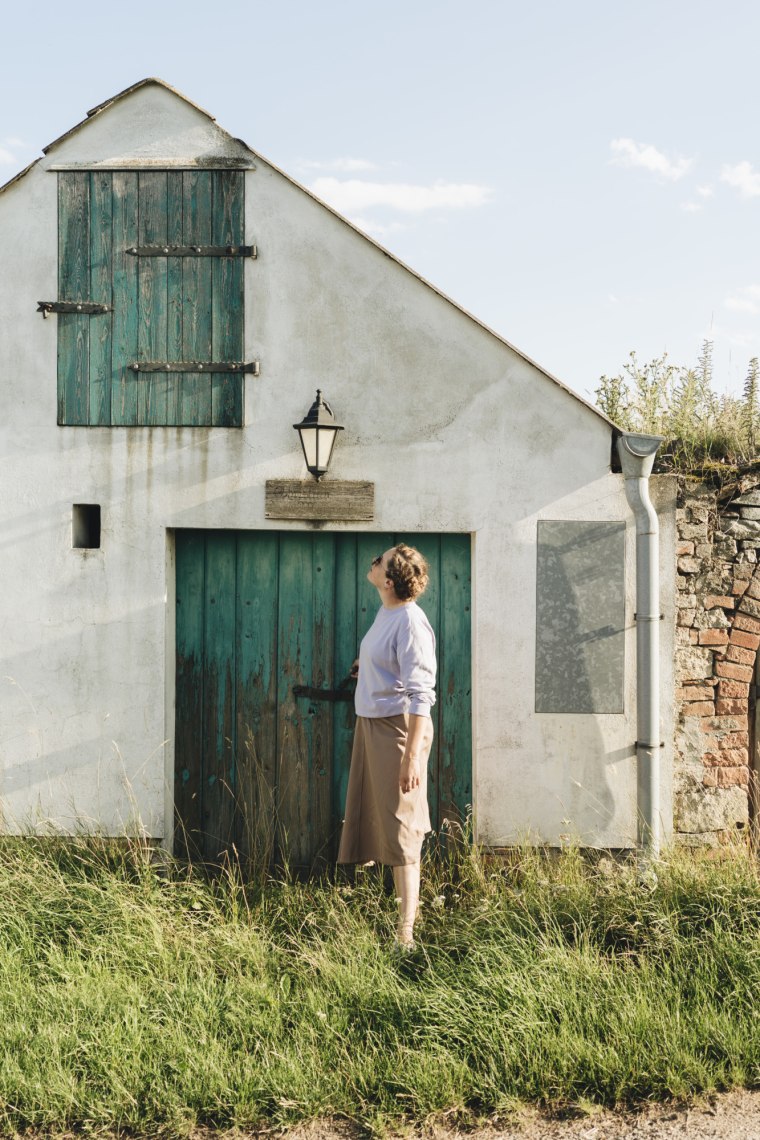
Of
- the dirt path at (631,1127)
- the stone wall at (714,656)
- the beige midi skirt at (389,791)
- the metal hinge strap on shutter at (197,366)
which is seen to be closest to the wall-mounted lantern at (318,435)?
the metal hinge strap on shutter at (197,366)

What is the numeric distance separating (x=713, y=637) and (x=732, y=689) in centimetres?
31

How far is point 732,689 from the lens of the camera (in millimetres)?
5012

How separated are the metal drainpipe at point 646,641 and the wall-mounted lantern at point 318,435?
1.58m

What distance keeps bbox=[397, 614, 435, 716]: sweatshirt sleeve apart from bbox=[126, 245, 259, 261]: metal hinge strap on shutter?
2377mm

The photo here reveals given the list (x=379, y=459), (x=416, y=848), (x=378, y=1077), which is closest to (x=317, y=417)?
(x=379, y=459)

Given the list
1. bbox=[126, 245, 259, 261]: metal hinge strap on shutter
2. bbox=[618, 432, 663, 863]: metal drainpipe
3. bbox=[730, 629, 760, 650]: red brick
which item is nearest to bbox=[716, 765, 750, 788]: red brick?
bbox=[618, 432, 663, 863]: metal drainpipe

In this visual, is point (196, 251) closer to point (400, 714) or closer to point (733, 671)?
point (400, 714)

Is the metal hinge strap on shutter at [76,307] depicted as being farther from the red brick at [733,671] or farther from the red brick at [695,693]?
the red brick at [733,671]

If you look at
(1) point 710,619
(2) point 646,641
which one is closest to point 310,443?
(2) point 646,641

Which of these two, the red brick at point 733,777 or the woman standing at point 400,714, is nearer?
the woman standing at point 400,714

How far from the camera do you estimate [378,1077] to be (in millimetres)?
3135

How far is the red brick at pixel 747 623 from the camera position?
16.5ft

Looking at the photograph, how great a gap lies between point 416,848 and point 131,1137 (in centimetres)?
165

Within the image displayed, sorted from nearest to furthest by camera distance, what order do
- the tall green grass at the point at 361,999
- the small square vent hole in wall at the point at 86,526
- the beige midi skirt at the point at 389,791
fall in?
the tall green grass at the point at 361,999
the beige midi skirt at the point at 389,791
the small square vent hole in wall at the point at 86,526
